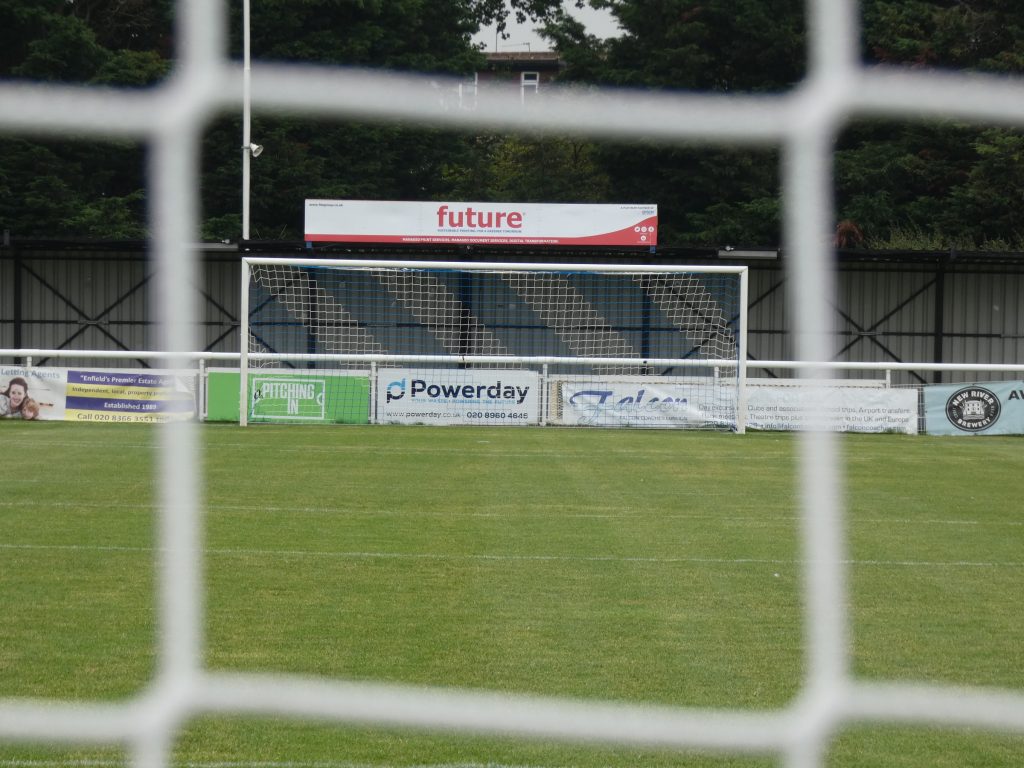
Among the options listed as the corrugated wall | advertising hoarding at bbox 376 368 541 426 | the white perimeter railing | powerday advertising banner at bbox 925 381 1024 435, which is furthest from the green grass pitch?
the corrugated wall

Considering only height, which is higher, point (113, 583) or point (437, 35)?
point (437, 35)

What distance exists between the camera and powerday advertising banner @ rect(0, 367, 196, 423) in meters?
13.6

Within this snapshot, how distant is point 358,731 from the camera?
3.40 m

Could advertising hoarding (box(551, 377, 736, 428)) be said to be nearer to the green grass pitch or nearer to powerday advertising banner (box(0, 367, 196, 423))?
the green grass pitch

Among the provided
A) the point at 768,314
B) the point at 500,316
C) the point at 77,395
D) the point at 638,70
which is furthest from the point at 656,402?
the point at 768,314

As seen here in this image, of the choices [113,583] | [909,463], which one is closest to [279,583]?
[113,583]

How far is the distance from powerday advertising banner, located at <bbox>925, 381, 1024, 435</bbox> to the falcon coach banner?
7203 millimetres

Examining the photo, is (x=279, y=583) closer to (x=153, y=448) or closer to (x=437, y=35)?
(x=437, y=35)

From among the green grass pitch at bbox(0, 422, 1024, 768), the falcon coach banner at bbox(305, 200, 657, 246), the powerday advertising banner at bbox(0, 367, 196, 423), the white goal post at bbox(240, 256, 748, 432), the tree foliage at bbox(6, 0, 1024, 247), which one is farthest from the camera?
the falcon coach banner at bbox(305, 200, 657, 246)

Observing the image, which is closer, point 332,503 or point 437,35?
point 437,35

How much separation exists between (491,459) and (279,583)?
16.7ft

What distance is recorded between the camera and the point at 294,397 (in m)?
13.9

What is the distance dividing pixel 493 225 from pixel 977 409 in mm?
9309

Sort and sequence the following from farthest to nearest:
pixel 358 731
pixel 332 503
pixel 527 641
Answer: pixel 332 503 → pixel 527 641 → pixel 358 731
